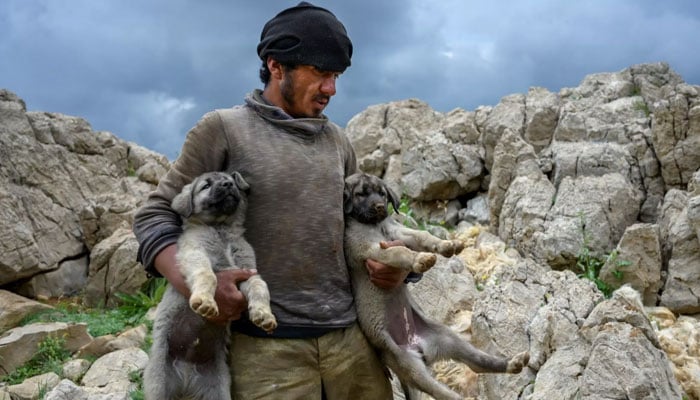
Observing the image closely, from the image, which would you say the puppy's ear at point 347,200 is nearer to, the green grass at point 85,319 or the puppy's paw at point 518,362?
the puppy's paw at point 518,362

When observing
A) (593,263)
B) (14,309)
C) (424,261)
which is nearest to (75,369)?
(14,309)

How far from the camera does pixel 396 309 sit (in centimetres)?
469

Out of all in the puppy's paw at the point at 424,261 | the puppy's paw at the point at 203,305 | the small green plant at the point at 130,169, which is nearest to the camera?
the puppy's paw at the point at 203,305

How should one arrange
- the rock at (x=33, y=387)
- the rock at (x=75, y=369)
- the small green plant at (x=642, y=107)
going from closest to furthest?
1. the rock at (x=33, y=387)
2. the rock at (x=75, y=369)
3. the small green plant at (x=642, y=107)

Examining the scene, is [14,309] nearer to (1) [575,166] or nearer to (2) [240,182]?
(2) [240,182]

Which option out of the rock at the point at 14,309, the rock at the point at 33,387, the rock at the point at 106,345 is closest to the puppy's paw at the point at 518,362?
the rock at the point at 33,387

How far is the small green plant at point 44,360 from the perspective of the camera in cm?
1005

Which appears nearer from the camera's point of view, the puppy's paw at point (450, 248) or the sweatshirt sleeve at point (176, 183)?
the sweatshirt sleeve at point (176, 183)

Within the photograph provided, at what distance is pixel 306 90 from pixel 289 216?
80 centimetres

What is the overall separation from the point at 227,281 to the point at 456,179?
12112 mm

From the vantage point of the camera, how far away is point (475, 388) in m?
8.35

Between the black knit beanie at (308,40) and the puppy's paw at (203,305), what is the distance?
153 cm

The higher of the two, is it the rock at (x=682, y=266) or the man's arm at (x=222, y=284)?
the man's arm at (x=222, y=284)

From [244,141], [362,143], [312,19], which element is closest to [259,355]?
[244,141]
